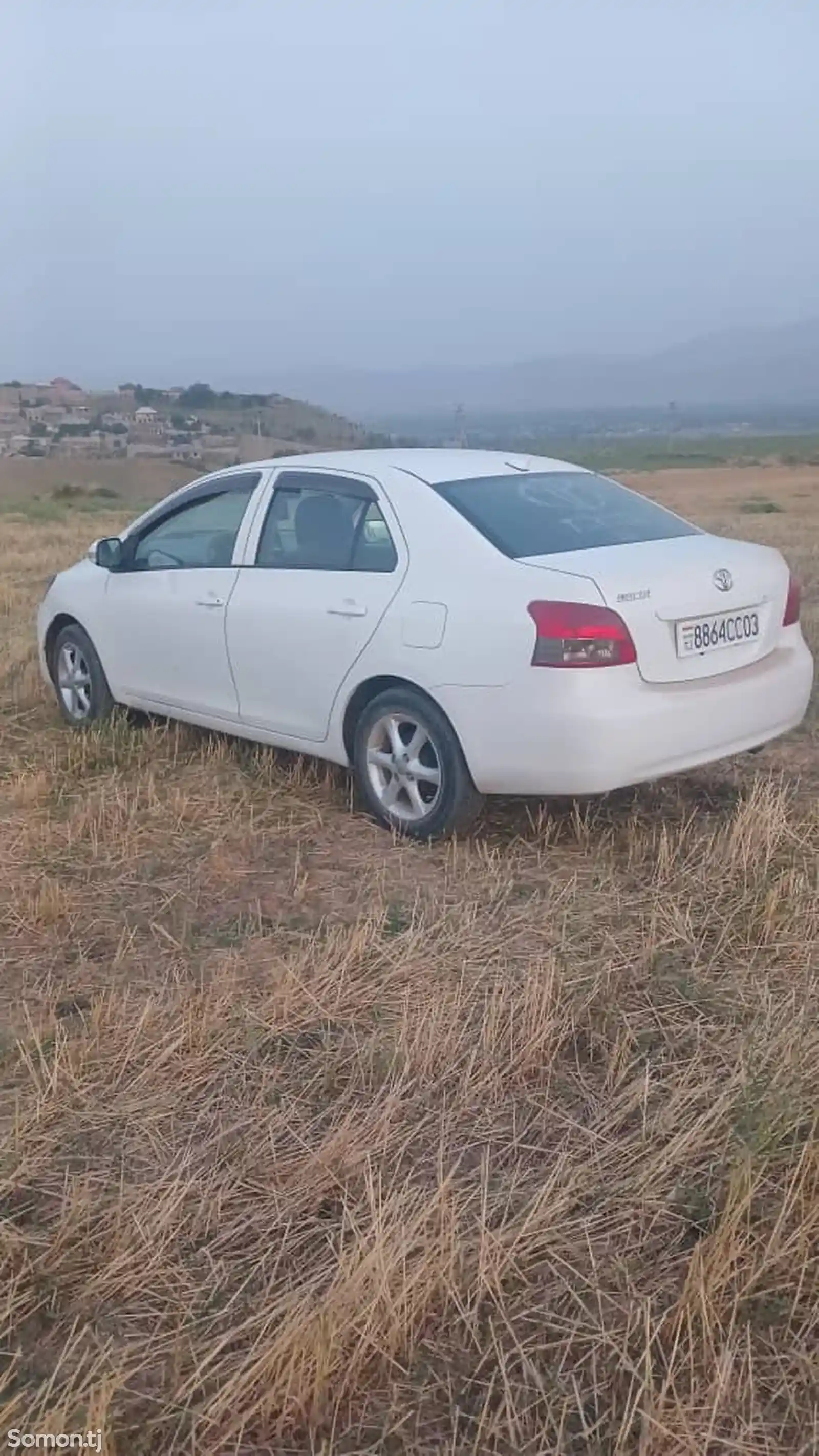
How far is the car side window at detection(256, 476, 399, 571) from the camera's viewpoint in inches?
221

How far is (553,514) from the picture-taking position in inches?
218

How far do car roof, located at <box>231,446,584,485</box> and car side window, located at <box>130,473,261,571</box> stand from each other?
0.50 feet

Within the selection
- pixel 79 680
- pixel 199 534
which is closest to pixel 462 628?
pixel 199 534

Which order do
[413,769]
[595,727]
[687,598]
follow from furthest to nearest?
[413,769] → [687,598] → [595,727]

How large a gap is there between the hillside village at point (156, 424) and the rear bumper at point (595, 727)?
23.7m

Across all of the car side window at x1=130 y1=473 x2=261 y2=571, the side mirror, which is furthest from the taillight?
the side mirror

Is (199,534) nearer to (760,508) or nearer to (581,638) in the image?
(581,638)

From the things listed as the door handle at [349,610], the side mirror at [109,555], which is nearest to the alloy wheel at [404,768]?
the door handle at [349,610]

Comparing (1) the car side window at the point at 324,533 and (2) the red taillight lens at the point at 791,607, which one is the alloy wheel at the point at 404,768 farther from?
(2) the red taillight lens at the point at 791,607

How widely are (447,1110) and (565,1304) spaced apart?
0.75 meters

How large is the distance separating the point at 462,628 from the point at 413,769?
589 millimetres

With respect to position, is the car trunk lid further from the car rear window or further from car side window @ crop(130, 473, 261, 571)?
car side window @ crop(130, 473, 261, 571)

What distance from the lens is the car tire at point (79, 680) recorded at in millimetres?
7125

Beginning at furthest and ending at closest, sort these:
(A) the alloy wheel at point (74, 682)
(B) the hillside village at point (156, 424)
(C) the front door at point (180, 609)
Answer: (B) the hillside village at point (156, 424), (A) the alloy wheel at point (74, 682), (C) the front door at point (180, 609)
